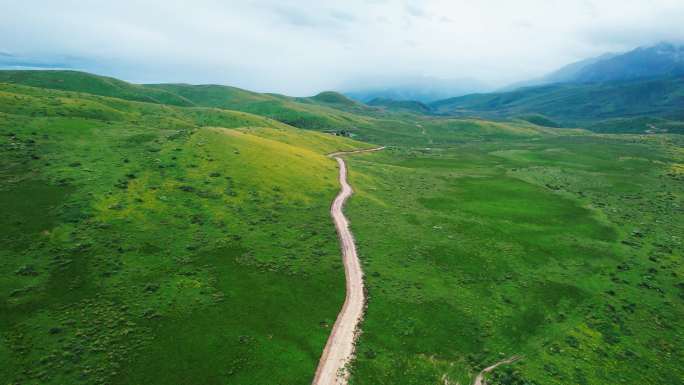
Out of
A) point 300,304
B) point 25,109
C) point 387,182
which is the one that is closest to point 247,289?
point 300,304

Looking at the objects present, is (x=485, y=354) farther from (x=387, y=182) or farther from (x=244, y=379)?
(x=387, y=182)

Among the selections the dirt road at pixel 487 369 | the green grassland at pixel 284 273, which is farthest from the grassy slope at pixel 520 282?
the dirt road at pixel 487 369

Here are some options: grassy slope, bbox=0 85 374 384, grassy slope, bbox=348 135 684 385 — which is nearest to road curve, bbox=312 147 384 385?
grassy slope, bbox=0 85 374 384

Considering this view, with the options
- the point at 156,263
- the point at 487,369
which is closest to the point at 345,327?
the point at 487,369

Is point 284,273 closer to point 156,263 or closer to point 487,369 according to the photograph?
point 156,263

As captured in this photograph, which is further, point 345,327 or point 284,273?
point 284,273

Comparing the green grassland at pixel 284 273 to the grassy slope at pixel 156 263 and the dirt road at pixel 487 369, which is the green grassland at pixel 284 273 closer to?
the grassy slope at pixel 156 263

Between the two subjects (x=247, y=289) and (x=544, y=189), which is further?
(x=544, y=189)

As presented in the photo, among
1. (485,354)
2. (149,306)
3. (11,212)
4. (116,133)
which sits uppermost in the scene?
(116,133)
